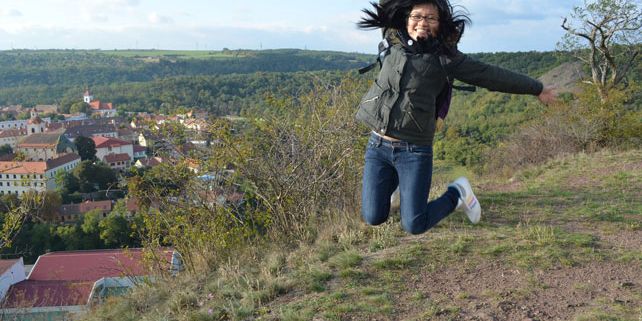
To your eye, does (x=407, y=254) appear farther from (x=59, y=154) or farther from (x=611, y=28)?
(x=59, y=154)

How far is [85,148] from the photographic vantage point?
4350 centimetres

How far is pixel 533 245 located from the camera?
155 inches

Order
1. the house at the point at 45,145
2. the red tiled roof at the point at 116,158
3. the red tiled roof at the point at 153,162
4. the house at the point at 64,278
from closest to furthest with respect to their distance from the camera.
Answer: the red tiled roof at the point at 153,162, the house at the point at 64,278, the house at the point at 45,145, the red tiled roof at the point at 116,158

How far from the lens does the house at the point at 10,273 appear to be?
1215cm

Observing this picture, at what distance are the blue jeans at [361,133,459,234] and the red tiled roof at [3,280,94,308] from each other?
6992mm

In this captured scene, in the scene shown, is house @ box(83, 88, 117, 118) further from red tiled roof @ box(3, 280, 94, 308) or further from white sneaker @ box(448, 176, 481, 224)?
white sneaker @ box(448, 176, 481, 224)

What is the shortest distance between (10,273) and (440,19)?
13.8 metres

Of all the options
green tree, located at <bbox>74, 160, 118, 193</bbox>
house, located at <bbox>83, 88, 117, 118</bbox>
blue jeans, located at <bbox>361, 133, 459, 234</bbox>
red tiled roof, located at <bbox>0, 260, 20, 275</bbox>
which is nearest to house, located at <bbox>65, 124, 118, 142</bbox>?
house, located at <bbox>83, 88, 117, 118</bbox>

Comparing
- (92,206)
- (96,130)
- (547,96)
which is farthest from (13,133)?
(547,96)

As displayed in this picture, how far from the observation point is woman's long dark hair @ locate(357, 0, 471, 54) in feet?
9.32

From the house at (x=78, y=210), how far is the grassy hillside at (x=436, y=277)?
22.6 m

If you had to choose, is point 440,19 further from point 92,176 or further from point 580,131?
point 92,176

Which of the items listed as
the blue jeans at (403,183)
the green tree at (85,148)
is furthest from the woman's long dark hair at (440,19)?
the green tree at (85,148)

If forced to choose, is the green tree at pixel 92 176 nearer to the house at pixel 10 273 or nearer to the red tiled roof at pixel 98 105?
the house at pixel 10 273
